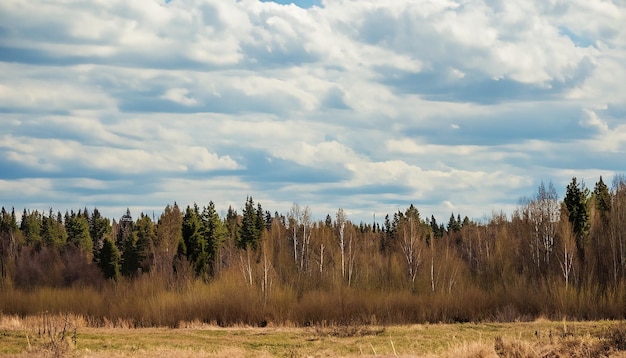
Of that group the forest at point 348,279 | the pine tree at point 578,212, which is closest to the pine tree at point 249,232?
the forest at point 348,279

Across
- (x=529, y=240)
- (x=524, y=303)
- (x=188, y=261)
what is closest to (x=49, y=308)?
(x=188, y=261)

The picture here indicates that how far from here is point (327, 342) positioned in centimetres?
3784

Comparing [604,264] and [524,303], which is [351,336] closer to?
[524,303]

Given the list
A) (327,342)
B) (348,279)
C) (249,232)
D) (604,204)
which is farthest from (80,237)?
(327,342)

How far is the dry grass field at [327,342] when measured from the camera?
72.3 feet

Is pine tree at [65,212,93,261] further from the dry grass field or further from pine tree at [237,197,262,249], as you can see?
the dry grass field

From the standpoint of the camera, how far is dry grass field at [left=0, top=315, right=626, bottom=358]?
22.0 meters

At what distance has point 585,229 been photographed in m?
75.0

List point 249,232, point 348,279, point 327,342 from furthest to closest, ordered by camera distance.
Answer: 1. point 249,232
2. point 348,279
3. point 327,342

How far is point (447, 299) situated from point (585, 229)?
22.4 metres

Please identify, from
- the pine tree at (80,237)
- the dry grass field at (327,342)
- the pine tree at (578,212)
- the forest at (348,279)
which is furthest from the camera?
the pine tree at (80,237)

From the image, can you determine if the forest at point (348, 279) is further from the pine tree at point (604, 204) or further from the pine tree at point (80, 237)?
the pine tree at point (80, 237)

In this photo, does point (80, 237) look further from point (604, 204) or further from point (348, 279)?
point (604, 204)

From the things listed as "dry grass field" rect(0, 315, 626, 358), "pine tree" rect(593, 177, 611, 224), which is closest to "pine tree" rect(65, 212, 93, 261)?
"dry grass field" rect(0, 315, 626, 358)
